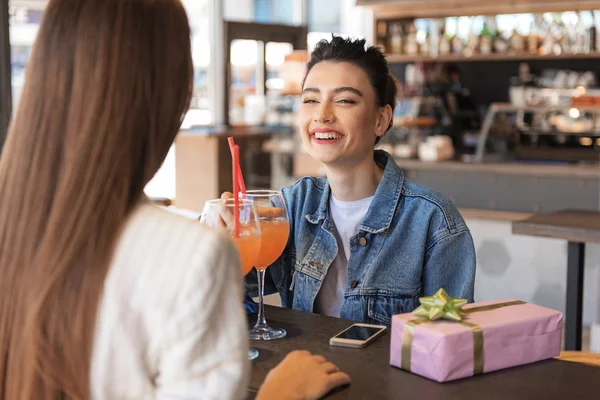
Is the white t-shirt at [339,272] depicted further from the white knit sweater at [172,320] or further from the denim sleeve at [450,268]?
the white knit sweater at [172,320]

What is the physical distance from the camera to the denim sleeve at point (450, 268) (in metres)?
1.86

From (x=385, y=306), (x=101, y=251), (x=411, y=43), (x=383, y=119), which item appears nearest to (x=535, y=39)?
(x=411, y=43)

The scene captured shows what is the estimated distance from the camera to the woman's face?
198cm

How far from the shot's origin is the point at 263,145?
26.5 feet

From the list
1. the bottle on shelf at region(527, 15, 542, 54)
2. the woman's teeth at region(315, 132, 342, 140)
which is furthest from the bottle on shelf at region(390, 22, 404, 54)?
the woman's teeth at region(315, 132, 342, 140)

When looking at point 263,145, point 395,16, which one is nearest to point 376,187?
point 395,16

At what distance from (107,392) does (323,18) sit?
850 centimetres

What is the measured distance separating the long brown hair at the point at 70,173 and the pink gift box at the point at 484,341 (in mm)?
586

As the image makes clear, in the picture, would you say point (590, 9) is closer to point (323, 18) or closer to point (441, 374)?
point (323, 18)

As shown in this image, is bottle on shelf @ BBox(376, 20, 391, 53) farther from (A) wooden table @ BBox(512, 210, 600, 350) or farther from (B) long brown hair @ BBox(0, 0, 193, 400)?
(B) long brown hair @ BBox(0, 0, 193, 400)

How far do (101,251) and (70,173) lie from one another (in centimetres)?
9

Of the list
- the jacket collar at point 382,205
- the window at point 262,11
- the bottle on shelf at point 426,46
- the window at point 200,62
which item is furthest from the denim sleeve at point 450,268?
the window at point 262,11

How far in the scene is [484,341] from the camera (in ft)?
4.25

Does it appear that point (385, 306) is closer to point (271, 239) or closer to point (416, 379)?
point (271, 239)
